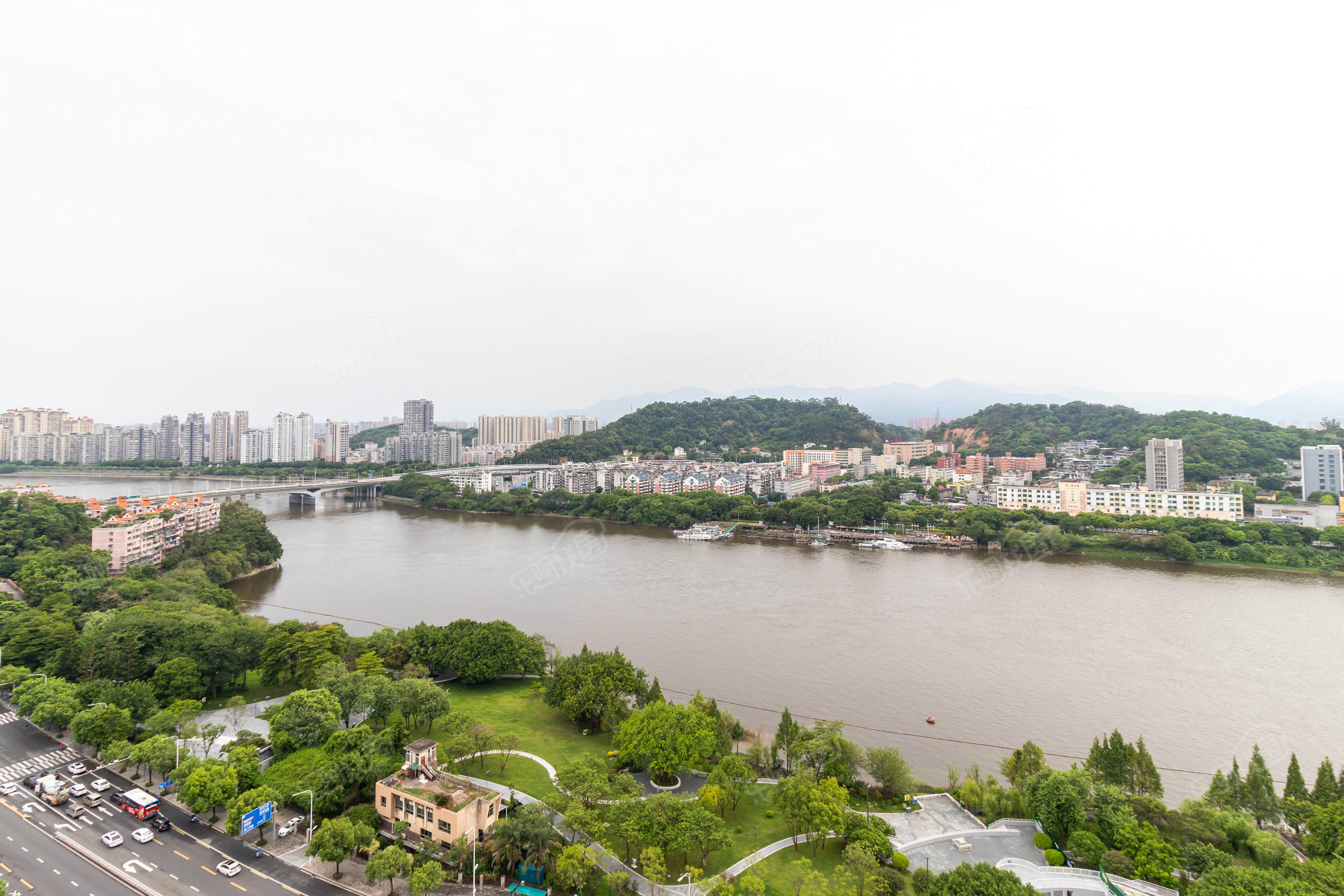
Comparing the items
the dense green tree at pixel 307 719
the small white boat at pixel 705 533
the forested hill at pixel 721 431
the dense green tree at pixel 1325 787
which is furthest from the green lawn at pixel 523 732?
the forested hill at pixel 721 431

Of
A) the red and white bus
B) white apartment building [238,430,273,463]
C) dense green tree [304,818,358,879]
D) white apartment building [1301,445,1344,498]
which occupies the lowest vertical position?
the red and white bus

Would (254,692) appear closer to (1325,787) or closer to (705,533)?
(1325,787)

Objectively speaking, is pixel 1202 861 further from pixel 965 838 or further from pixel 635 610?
pixel 635 610

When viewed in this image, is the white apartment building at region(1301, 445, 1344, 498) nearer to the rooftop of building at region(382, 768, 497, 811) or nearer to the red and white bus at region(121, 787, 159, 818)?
the rooftop of building at region(382, 768, 497, 811)

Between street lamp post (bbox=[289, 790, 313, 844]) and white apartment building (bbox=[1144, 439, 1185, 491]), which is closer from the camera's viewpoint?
street lamp post (bbox=[289, 790, 313, 844])

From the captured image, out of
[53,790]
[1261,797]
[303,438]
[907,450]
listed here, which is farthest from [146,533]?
[907,450]

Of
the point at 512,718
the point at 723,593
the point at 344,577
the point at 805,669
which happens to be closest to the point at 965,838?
the point at 805,669

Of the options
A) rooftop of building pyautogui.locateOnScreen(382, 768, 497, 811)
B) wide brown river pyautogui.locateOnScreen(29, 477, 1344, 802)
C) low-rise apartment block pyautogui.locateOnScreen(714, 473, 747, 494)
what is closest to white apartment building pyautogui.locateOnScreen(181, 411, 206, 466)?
wide brown river pyautogui.locateOnScreen(29, 477, 1344, 802)
